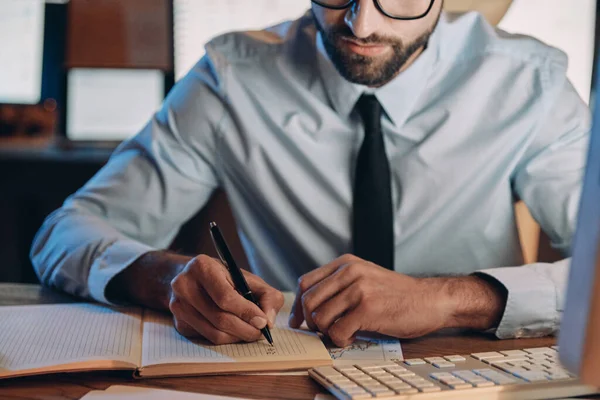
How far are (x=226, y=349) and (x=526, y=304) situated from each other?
1.32ft

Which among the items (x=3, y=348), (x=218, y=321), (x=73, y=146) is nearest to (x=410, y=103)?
(x=218, y=321)

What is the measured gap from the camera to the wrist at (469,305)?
0.91 m

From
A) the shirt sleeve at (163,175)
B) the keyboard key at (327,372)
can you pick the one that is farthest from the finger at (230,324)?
the shirt sleeve at (163,175)

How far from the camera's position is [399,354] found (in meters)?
0.82

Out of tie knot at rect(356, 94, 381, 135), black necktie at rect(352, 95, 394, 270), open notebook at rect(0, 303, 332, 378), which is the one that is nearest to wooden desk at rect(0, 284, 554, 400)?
open notebook at rect(0, 303, 332, 378)

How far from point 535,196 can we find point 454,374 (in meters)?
0.77

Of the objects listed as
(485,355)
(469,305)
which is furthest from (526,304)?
(485,355)

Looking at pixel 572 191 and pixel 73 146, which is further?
pixel 73 146

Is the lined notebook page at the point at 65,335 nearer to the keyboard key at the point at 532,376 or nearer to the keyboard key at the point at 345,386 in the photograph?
the keyboard key at the point at 345,386

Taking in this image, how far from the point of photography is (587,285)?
19.0 inches

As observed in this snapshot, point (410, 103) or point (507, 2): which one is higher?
point (507, 2)

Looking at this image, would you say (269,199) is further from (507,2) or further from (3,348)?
(507,2)

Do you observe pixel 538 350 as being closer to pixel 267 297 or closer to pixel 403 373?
pixel 403 373

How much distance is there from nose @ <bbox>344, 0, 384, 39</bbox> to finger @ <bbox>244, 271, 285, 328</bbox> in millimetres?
530
